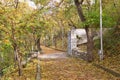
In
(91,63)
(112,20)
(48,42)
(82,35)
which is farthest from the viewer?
(48,42)

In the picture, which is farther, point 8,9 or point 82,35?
point 82,35

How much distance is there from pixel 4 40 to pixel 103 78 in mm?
5311

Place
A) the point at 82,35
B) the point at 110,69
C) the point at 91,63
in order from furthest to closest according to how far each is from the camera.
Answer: the point at 82,35, the point at 91,63, the point at 110,69

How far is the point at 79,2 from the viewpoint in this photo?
19172 millimetres

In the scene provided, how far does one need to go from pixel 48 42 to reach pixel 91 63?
56368 mm

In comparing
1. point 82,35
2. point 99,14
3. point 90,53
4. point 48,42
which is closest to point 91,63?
point 90,53

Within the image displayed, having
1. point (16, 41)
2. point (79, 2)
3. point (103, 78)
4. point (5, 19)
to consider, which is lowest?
point (103, 78)

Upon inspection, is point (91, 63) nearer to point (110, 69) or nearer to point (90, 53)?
point (90, 53)

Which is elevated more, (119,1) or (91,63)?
(119,1)

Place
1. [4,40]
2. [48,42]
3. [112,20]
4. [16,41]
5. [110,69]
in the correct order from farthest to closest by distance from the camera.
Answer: [48,42]
[112,20]
[110,69]
[16,41]
[4,40]

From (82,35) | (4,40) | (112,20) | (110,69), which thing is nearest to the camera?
(4,40)

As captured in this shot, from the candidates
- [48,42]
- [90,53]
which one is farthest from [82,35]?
[48,42]

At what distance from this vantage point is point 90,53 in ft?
63.6

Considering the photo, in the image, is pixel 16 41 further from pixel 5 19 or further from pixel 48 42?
pixel 48 42
